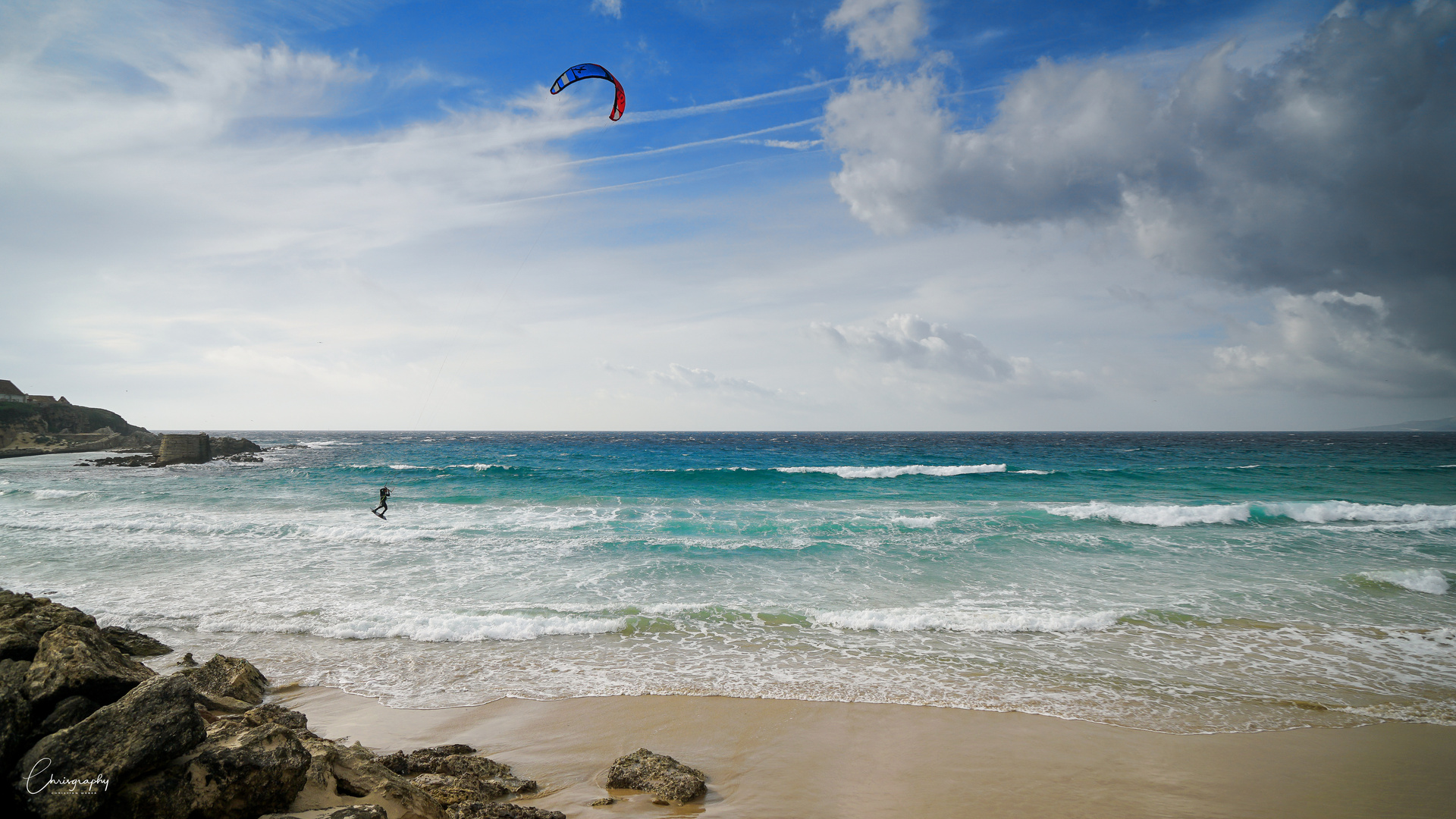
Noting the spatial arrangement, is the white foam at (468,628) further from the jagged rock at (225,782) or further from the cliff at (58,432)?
the cliff at (58,432)

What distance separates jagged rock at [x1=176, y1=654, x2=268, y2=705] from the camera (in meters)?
6.33

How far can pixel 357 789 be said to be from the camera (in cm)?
384

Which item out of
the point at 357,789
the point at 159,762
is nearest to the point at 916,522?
the point at 357,789

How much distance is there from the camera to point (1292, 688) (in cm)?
711

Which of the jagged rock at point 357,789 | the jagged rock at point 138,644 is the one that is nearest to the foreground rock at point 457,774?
the jagged rock at point 357,789

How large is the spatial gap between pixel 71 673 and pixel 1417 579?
1949 cm

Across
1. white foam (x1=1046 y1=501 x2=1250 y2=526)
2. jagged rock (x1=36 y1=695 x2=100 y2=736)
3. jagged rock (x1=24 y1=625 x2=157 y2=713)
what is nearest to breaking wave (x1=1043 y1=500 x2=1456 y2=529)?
white foam (x1=1046 y1=501 x2=1250 y2=526)

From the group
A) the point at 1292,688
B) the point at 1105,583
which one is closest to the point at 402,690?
the point at 1292,688

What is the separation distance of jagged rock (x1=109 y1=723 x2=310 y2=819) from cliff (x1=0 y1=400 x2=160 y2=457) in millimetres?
60770

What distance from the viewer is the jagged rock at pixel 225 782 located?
10.6 ft

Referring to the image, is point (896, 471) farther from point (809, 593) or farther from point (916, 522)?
point (809, 593)

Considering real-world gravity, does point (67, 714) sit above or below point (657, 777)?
above

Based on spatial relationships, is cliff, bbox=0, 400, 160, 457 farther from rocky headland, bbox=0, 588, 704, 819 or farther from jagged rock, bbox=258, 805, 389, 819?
jagged rock, bbox=258, 805, 389, 819

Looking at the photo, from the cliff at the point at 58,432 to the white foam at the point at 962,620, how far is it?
199 feet
